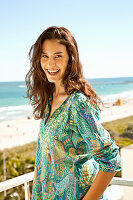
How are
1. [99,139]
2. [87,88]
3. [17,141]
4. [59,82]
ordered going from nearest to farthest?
1. [99,139]
2. [87,88]
3. [59,82]
4. [17,141]

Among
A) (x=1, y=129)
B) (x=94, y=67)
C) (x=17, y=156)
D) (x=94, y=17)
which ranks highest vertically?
(x=94, y=17)

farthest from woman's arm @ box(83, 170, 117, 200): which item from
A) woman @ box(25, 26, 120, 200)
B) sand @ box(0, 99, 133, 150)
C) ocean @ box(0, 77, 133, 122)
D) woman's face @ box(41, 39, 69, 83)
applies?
ocean @ box(0, 77, 133, 122)

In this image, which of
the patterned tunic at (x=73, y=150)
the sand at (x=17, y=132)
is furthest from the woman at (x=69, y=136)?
the sand at (x=17, y=132)

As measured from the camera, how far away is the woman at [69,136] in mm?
815

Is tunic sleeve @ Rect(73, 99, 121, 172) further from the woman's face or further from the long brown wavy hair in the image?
the woman's face

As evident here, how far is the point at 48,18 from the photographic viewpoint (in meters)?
26.0

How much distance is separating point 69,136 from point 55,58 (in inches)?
12.5

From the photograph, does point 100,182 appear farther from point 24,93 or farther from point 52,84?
point 24,93

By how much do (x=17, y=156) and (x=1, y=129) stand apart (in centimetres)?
313

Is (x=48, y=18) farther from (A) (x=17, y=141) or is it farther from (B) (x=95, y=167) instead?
(B) (x=95, y=167)

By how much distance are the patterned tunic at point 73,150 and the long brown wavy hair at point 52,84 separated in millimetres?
62

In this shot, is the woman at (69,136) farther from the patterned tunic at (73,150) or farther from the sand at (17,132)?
the sand at (17,132)

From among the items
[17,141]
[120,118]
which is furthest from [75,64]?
[120,118]

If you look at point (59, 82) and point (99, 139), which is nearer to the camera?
point (99, 139)
